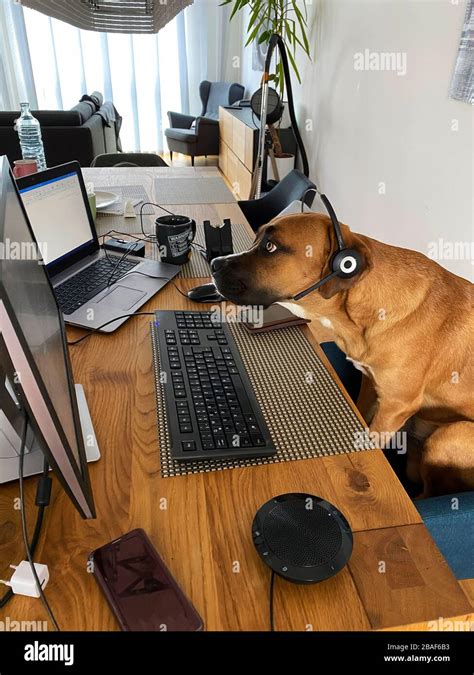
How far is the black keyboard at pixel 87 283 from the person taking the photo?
47.8 inches

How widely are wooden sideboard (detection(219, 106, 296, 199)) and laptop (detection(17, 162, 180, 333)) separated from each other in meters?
2.90

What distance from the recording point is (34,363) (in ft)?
1.47

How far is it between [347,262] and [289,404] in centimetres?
39

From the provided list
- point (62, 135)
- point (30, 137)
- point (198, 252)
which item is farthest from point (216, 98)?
point (198, 252)

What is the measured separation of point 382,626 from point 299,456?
284mm

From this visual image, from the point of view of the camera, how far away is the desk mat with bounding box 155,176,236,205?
217 centimetres

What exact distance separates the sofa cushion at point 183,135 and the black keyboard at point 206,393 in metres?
5.08

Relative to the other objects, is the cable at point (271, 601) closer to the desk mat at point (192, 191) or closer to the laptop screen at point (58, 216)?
the laptop screen at point (58, 216)

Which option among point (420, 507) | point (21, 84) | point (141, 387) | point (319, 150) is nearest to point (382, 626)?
point (420, 507)

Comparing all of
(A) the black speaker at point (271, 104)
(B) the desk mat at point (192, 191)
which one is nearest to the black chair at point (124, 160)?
(B) the desk mat at point (192, 191)

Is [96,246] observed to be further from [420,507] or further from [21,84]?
[21,84]

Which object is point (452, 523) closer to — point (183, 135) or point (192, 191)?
point (192, 191)

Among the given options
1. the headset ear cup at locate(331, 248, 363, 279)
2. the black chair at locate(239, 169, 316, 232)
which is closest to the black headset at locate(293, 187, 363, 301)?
the headset ear cup at locate(331, 248, 363, 279)

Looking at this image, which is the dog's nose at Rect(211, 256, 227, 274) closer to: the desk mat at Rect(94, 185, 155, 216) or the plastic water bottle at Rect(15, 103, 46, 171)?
the desk mat at Rect(94, 185, 155, 216)
